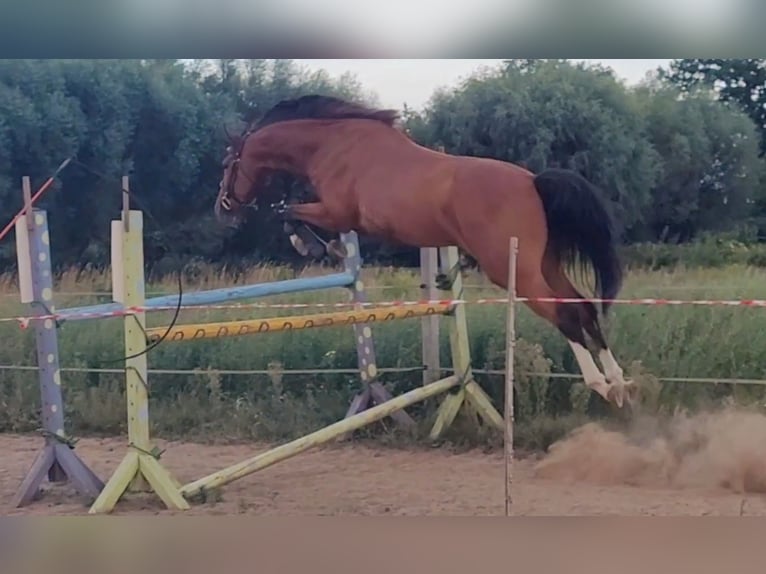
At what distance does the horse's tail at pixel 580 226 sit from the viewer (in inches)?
151

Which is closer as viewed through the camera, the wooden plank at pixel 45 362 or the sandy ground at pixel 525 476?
the wooden plank at pixel 45 362

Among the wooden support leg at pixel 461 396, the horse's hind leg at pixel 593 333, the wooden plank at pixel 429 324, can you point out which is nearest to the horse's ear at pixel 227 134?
the wooden plank at pixel 429 324

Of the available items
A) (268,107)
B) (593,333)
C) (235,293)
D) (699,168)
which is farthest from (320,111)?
(699,168)

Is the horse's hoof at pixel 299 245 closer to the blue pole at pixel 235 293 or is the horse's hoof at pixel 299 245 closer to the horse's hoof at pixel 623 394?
the blue pole at pixel 235 293

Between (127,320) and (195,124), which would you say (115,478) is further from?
(195,124)

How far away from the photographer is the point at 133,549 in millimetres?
3703

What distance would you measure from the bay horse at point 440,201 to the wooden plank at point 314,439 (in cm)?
45

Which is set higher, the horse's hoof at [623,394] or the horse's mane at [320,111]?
the horse's mane at [320,111]

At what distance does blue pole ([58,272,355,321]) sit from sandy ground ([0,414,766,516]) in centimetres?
43

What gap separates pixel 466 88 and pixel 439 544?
1496mm

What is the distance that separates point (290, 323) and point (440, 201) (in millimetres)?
643

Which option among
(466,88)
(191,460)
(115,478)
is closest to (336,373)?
(191,460)

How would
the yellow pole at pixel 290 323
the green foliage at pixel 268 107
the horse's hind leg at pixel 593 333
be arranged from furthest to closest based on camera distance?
1. the horse's hind leg at pixel 593 333
2. the green foliage at pixel 268 107
3. the yellow pole at pixel 290 323

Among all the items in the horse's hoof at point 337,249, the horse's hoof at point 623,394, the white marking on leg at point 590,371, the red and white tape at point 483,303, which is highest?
the horse's hoof at point 337,249
